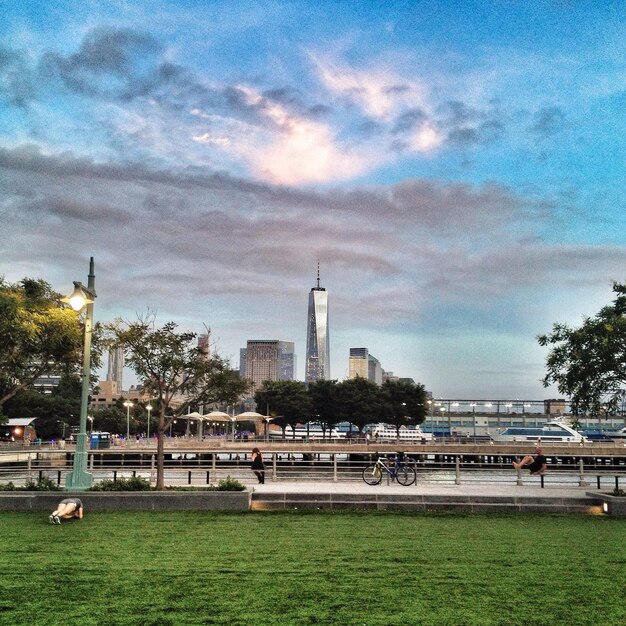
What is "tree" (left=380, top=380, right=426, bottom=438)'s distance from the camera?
96750mm

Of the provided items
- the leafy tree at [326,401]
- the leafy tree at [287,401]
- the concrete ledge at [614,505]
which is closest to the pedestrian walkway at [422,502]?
the concrete ledge at [614,505]

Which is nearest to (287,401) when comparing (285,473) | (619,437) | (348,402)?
A: (348,402)

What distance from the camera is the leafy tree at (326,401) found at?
97375mm

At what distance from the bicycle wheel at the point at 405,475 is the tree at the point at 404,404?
73003mm

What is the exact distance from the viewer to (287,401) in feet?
320

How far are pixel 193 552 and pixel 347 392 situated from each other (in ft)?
286

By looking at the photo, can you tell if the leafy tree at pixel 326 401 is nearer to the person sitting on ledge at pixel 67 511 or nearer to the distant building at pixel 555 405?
the person sitting on ledge at pixel 67 511

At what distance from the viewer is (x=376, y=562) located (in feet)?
32.2

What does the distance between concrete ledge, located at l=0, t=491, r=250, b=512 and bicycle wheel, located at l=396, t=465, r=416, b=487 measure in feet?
28.5

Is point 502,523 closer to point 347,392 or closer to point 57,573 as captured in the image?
point 57,573

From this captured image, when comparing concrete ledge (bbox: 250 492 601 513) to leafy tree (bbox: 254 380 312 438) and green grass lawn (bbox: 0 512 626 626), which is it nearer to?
green grass lawn (bbox: 0 512 626 626)

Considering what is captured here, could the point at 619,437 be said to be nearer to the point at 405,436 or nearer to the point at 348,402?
the point at 348,402

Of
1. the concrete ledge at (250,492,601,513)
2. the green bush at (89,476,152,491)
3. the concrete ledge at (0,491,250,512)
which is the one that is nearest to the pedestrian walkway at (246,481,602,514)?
the concrete ledge at (250,492,601,513)

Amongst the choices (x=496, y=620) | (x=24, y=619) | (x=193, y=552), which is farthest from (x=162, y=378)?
(x=496, y=620)
